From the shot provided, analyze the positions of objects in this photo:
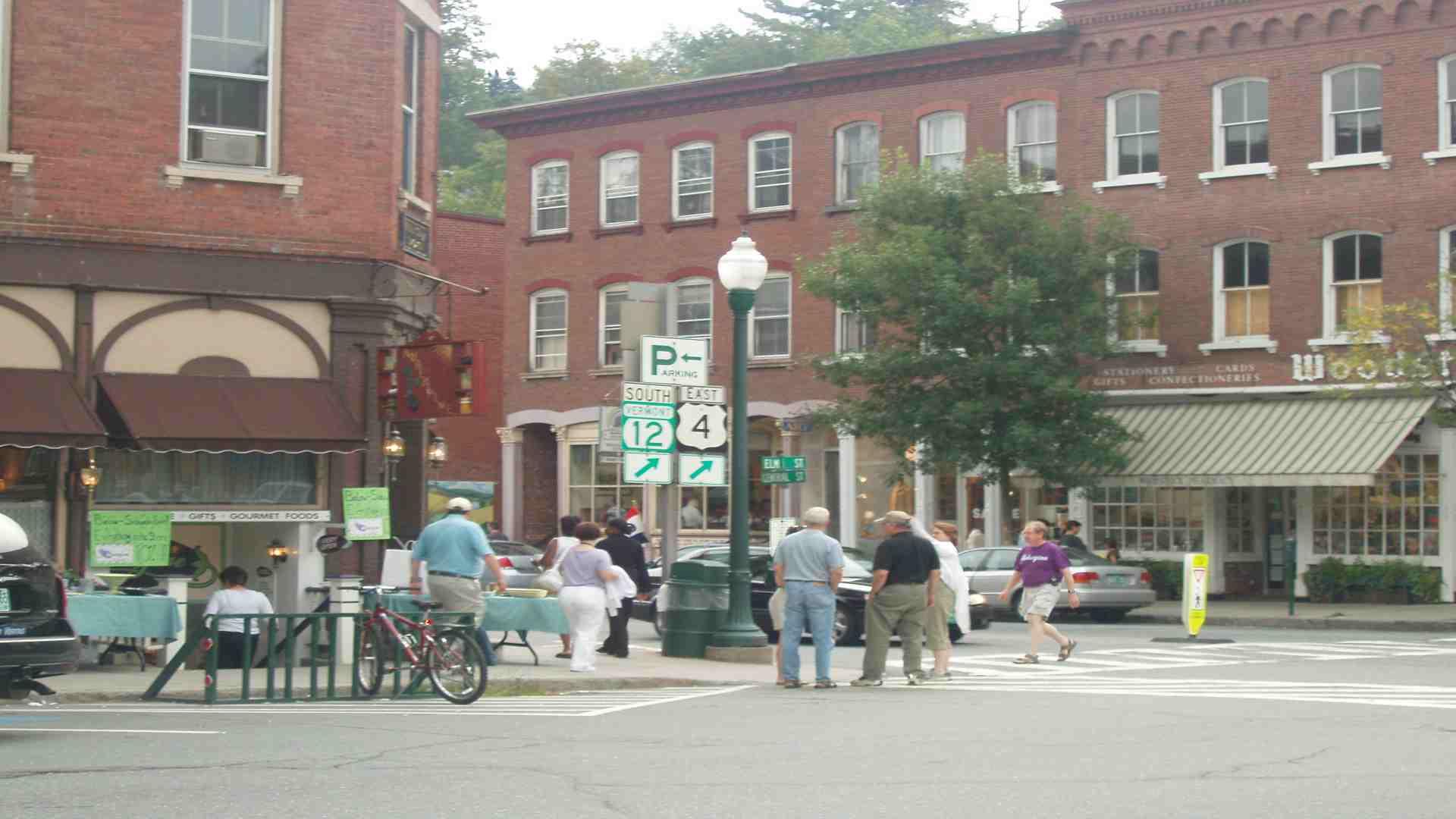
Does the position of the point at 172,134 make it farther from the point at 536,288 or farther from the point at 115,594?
the point at 536,288

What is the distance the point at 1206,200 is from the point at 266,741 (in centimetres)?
2749

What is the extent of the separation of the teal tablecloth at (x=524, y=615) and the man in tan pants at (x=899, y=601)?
3342 mm

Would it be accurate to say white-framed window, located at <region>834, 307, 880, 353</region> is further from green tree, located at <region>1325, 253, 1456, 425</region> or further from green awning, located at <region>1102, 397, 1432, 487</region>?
green tree, located at <region>1325, 253, 1456, 425</region>

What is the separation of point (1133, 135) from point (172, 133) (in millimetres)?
22689

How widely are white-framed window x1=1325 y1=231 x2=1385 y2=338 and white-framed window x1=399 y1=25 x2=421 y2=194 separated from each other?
19.3 metres

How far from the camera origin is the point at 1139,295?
36844mm

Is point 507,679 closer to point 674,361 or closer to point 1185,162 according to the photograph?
point 674,361

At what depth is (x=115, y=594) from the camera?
57.3ft

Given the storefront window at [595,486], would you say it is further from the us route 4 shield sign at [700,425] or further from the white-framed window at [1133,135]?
the us route 4 shield sign at [700,425]

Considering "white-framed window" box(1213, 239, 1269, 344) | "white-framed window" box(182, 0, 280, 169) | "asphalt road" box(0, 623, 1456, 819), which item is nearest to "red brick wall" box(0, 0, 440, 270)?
"white-framed window" box(182, 0, 280, 169)

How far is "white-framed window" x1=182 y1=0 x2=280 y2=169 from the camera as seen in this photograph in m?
19.1

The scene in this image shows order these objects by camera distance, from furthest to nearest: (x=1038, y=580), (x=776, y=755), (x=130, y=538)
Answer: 1. (x=1038, y=580)
2. (x=130, y=538)
3. (x=776, y=755)

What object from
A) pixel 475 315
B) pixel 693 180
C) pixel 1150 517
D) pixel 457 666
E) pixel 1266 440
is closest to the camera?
pixel 457 666

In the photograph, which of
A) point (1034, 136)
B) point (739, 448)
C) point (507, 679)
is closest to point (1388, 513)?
point (1034, 136)
